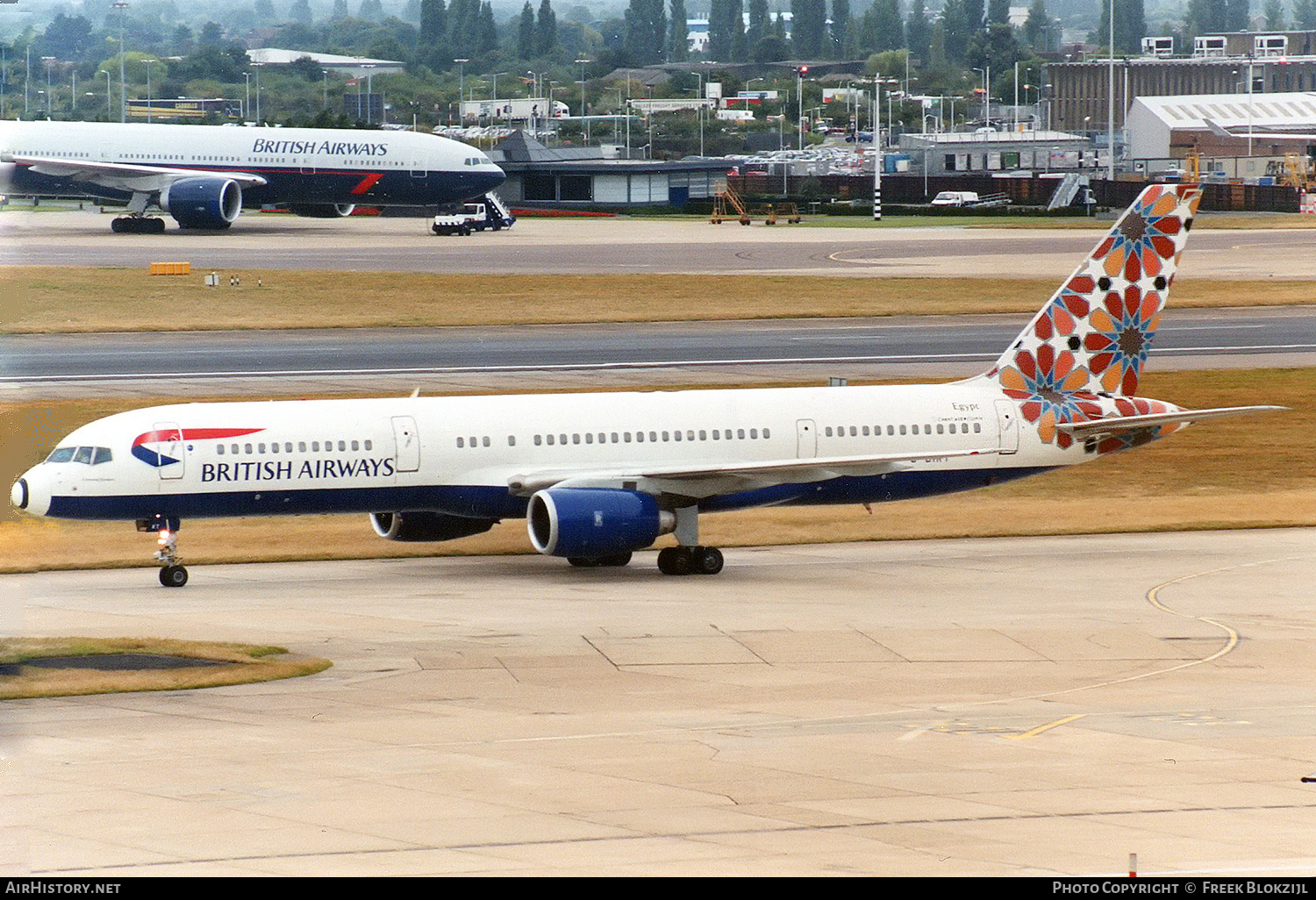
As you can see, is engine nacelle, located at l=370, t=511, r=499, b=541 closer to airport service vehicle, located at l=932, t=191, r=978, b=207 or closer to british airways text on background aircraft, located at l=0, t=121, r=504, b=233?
british airways text on background aircraft, located at l=0, t=121, r=504, b=233

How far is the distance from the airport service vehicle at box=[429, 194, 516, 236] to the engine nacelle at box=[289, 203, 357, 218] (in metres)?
6.68

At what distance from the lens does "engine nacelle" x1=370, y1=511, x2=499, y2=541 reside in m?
43.1

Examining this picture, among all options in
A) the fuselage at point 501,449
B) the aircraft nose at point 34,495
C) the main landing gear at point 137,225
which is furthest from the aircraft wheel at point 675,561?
the main landing gear at point 137,225

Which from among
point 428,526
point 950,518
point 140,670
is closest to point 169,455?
point 428,526

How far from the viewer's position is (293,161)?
434 ft

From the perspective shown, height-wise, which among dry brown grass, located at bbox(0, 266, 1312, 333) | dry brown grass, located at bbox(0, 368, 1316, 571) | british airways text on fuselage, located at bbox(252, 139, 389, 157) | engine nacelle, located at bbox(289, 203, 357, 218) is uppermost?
british airways text on fuselage, located at bbox(252, 139, 389, 157)

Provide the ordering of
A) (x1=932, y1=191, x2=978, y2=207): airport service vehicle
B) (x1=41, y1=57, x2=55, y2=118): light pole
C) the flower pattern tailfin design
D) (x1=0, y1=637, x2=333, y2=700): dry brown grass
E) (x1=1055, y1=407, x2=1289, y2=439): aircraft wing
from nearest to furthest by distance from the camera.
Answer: (x1=41, y1=57, x2=55, y2=118): light pole < (x1=0, y1=637, x2=333, y2=700): dry brown grass < (x1=1055, y1=407, x2=1289, y2=439): aircraft wing < the flower pattern tailfin design < (x1=932, y1=191, x2=978, y2=207): airport service vehicle

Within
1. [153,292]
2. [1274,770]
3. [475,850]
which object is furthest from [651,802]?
[153,292]

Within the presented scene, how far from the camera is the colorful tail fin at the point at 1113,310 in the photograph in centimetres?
4638

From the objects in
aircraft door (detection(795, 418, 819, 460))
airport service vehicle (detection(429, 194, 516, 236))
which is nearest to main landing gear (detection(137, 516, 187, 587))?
aircraft door (detection(795, 418, 819, 460))

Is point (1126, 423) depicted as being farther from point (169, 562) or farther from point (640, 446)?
point (169, 562)

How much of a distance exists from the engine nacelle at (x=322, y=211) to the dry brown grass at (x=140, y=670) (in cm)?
11036

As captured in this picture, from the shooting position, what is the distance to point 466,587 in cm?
3981
